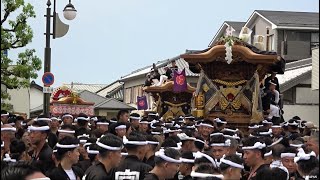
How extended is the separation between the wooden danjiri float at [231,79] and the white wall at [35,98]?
4540 centimetres

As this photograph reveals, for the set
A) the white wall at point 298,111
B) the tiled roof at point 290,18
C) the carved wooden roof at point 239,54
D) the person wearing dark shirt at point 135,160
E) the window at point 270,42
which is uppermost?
the tiled roof at point 290,18

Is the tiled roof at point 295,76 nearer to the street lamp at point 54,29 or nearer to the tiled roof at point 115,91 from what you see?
the street lamp at point 54,29

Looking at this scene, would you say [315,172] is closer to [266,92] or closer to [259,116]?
[259,116]

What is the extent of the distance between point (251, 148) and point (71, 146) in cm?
222

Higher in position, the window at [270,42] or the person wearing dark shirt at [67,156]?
the window at [270,42]

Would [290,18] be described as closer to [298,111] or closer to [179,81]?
[298,111]

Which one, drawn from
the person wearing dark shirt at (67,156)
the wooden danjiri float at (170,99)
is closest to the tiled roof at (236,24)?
the wooden danjiri float at (170,99)

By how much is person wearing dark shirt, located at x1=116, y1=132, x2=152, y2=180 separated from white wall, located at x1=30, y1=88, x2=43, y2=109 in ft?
178

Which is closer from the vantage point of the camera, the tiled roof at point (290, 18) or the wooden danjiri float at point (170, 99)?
the wooden danjiri float at point (170, 99)

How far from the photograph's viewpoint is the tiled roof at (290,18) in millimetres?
42281

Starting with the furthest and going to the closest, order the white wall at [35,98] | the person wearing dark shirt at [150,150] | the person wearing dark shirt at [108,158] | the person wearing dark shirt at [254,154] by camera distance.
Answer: the white wall at [35,98], the person wearing dark shirt at [150,150], the person wearing dark shirt at [254,154], the person wearing dark shirt at [108,158]

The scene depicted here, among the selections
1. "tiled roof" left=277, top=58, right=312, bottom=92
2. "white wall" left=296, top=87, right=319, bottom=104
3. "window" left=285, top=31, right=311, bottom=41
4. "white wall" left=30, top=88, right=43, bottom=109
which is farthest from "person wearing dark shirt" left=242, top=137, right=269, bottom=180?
"white wall" left=30, top=88, right=43, bottom=109

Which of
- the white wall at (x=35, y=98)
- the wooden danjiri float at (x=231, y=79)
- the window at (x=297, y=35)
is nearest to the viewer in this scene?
the wooden danjiri float at (x=231, y=79)

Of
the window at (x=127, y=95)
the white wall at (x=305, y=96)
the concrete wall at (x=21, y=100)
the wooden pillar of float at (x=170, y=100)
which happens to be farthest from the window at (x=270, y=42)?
the window at (x=127, y=95)
